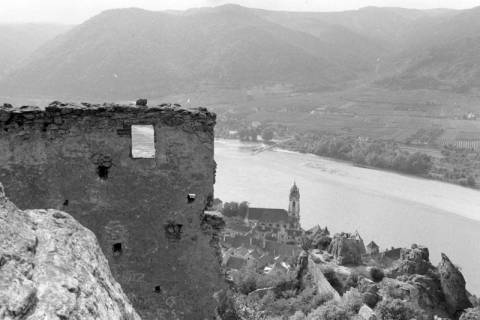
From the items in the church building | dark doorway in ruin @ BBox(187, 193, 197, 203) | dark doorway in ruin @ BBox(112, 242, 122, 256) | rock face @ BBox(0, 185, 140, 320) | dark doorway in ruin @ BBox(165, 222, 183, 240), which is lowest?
the church building

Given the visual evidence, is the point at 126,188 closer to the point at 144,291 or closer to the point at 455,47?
the point at 144,291

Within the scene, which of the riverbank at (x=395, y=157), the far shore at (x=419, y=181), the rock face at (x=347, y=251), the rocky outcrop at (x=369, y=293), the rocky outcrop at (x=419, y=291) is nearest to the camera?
the rocky outcrop at (x=369, y=293)

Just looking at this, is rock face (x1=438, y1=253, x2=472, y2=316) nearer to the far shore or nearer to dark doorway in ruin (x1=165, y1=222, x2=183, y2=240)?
dark doorway in ruin (x1=165, y1=222, x2=183, y2=240)

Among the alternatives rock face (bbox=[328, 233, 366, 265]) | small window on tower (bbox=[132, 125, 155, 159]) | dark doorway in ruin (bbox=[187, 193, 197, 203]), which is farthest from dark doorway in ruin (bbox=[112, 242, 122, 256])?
rock face (bbox=[328, 233, 366, 265])

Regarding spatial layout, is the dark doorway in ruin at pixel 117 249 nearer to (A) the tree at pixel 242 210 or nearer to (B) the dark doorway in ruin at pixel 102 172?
(B) the dark doorway in ruin at pixel 102 172

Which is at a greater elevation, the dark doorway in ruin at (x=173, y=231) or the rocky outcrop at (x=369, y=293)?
the dark doorway in ruin at (x=173, y=231)

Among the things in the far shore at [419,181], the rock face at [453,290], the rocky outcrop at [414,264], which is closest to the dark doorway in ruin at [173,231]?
the rock face at [453,290]

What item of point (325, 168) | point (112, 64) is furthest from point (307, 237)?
point (112, 64)
